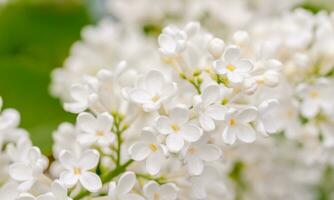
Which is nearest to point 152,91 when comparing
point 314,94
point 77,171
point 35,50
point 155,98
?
point 155,98

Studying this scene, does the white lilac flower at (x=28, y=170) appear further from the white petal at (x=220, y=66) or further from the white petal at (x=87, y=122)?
the white petal at (x=220, y=66)

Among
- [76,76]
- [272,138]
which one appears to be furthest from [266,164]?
[76,76]

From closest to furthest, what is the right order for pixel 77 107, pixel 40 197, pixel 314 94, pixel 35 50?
pixel 40 197 < pixel 77 107 < pixel 314 94 < pixel 35 50

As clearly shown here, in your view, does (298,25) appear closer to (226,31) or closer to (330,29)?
(330,29)

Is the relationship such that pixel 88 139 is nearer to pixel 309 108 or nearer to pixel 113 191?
pixel 113 191

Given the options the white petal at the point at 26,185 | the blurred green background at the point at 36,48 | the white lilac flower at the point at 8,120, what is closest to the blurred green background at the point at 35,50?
the blurred green background at the point at 36,48

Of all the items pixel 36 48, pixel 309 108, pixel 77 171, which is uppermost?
pixel 77 171
